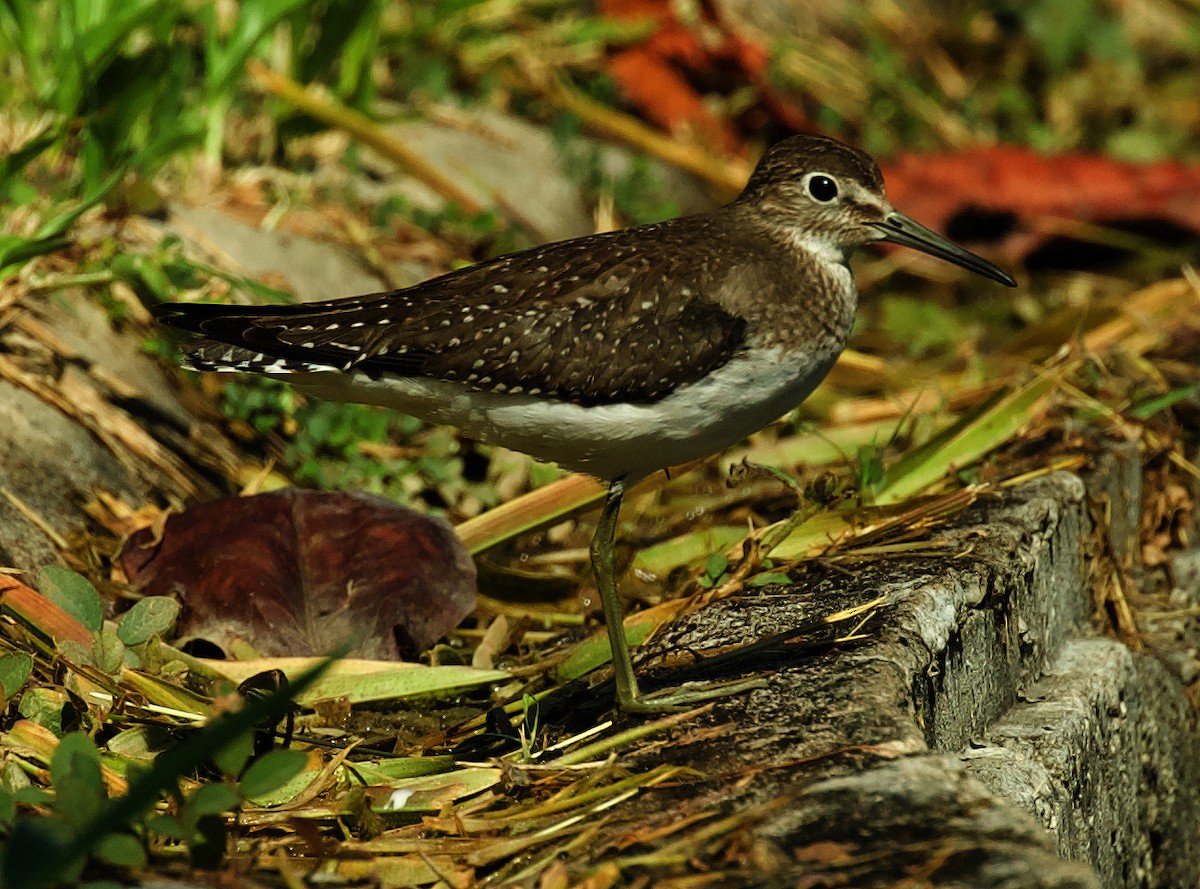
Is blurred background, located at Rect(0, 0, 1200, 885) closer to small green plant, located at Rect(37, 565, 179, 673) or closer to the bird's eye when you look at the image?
small green plant, located at Rect(37, 565, 179, 673)

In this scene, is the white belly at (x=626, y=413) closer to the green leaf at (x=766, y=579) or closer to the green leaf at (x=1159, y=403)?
the green leaf at (x=766, y=579)

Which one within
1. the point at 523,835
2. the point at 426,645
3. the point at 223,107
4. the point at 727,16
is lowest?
the point at 523,835

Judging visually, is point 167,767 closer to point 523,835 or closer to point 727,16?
point 523,835

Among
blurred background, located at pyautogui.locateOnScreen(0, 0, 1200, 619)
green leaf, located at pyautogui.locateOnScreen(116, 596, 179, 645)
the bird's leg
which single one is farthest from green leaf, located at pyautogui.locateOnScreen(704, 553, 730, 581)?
green leaf, located at pyautogui.locateOnScreen(116, 596, 179, 645)

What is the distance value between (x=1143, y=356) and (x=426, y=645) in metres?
3.27

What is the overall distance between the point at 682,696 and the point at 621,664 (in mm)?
208

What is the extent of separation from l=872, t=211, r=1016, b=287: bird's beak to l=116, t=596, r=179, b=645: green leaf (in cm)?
230

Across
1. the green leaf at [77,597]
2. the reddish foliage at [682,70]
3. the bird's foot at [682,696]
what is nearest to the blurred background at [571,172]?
the reddish foliage at [682,70]

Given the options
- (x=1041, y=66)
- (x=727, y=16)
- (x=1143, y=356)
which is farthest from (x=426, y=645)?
(x=1041, y=66)

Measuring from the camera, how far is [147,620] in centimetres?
393

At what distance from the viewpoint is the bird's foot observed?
12.0 feet

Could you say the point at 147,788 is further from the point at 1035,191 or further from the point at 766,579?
the point at 1035,191

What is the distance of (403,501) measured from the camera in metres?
5.32

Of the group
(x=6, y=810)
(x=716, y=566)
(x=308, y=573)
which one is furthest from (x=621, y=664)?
(x=6, y=810)
